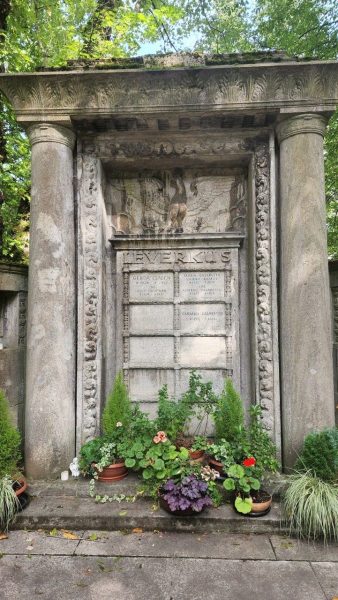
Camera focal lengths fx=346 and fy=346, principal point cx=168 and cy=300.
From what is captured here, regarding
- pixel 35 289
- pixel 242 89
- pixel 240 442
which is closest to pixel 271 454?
pixel 240 442

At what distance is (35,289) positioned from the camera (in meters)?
4.20

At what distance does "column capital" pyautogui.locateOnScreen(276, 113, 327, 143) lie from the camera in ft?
13.7

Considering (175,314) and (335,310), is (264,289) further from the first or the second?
(175,314)

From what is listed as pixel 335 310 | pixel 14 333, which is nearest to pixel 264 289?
pixel 335 310

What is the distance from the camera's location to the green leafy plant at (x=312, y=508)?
3.22 m

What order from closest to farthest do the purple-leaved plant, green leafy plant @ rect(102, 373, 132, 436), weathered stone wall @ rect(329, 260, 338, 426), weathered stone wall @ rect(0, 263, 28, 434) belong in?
the purple-leaved plant → green leafy plant @ rect(102, 373, 132, 436) → weathered stone wall @ rect(0, 263, 28, 434) → weathered stone wall @ rect(329, 260, 338, 426)

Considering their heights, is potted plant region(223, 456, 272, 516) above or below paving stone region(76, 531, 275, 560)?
above

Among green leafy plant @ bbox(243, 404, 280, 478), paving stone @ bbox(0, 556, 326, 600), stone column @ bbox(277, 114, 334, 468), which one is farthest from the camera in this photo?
stone column @ bbox(277, 114, 334, 468)

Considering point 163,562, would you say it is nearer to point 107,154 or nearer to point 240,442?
point 240,442

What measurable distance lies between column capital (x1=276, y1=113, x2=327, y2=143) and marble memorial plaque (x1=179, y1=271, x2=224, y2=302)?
6.48 feet

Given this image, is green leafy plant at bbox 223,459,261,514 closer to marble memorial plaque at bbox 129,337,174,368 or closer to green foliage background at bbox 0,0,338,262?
marble memorial plaque at bbox 129,337,174,368

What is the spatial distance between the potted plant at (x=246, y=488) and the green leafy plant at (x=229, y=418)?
1.50 feet

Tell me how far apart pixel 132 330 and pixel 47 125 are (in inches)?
113

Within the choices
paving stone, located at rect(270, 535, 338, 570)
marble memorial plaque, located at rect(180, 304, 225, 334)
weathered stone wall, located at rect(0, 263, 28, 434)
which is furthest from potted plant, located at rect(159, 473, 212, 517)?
weathered stone wall, located at rect(0, 263, 28, 434)
